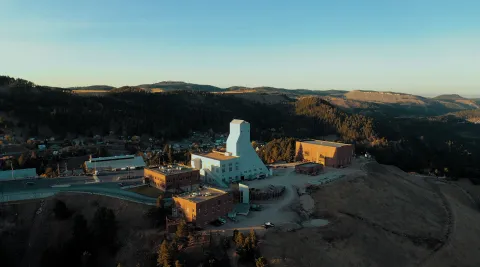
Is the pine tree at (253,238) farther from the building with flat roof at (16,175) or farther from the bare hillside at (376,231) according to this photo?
the building with flat roof at (16,175)

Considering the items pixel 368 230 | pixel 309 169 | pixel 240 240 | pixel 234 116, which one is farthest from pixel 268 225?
pixel 234 116

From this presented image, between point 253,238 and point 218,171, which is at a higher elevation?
point 218,171

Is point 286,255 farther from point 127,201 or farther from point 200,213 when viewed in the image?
point 127,201

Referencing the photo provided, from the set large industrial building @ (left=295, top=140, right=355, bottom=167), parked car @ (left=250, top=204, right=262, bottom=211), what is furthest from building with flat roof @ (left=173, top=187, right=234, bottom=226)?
large industrial building @ (left=295, top=140, right=355, bottom=167)

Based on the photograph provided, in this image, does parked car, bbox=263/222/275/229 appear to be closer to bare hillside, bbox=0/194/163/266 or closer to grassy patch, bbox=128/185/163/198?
bare hillside, bbox=0/194/163/266

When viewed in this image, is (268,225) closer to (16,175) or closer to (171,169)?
(171,169)

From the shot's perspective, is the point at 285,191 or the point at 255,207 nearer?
the point at 255,207
